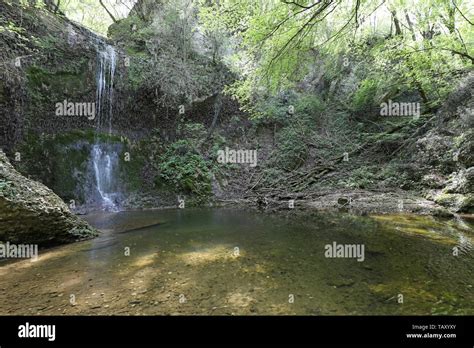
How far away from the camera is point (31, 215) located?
508 centimetres

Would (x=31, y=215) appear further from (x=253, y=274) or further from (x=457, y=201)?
(x=457, y=201)

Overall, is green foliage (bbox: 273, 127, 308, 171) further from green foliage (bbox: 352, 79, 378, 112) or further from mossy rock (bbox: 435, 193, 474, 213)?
mossy rock (bbox: 435, 193, 474, 213)

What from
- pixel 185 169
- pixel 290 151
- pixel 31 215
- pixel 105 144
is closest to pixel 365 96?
pixel 290 151

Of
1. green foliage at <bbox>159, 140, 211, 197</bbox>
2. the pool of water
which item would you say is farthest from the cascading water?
the pool of water

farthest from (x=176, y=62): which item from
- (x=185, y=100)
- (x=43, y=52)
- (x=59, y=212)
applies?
(x=59, y=212)

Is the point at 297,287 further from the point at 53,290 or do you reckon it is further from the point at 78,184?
the point at 78,184

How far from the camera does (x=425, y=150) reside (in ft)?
36.4

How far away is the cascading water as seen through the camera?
37.6 ft

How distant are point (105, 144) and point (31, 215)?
784 centimetres

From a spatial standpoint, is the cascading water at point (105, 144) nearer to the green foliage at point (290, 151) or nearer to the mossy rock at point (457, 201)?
the green foliage at point (290, 151)

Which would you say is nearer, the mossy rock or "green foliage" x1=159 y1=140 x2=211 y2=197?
the mossy rock

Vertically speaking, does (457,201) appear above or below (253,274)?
above

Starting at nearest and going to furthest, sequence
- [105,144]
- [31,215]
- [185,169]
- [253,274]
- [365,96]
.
→ 1. [253,274]
2. [31,215]
3. [105,144]
4. [185,169]
5. [365,96]

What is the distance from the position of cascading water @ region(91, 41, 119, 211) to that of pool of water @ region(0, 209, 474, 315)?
583 cm
